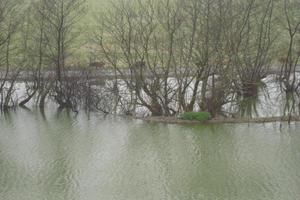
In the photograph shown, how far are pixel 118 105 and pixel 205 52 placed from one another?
5.67 meters

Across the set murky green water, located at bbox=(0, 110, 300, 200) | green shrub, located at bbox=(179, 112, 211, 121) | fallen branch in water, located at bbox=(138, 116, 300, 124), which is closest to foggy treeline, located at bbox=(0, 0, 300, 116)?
green shrub, located at bbox=(179, 112, 211, 121)

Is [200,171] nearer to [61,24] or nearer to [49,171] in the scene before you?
[49,171]

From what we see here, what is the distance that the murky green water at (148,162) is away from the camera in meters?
16.1

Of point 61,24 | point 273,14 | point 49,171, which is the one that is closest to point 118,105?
point 61,24

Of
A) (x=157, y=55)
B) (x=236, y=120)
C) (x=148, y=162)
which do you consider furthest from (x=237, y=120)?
(x=148, y=162)

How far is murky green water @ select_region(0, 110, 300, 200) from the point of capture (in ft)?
52.7

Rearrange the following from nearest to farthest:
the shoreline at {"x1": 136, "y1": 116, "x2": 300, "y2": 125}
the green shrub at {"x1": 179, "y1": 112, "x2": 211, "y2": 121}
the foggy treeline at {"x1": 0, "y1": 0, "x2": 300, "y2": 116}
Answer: the shoreline at {"x1": 136, "y1": 116, "x2": 300, "y2": 125} → the green shrub at {"x1": 179, "y1": 112, "x2": 211, "y2": 121} → the foggy treeline at {"x1": 0, "y1": 0, "x2": 300, "y2": 116}

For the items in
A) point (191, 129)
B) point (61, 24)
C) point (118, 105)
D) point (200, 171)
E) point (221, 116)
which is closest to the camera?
point (200, 171)

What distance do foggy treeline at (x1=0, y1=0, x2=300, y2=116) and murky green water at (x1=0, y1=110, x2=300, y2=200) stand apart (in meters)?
3.12

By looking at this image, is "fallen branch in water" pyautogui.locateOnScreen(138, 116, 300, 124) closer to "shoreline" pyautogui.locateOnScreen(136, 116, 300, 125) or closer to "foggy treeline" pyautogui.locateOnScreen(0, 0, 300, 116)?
"shoreline" pyautogui.locateOnScreen(136, 116, 300, 125)

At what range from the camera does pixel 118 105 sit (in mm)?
29422

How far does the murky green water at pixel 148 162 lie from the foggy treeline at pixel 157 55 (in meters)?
3.12

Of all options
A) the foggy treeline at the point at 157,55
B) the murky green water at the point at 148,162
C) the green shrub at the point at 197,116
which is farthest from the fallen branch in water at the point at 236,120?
the foggy treeline at the point at 157,55

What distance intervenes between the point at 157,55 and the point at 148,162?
1075cm
